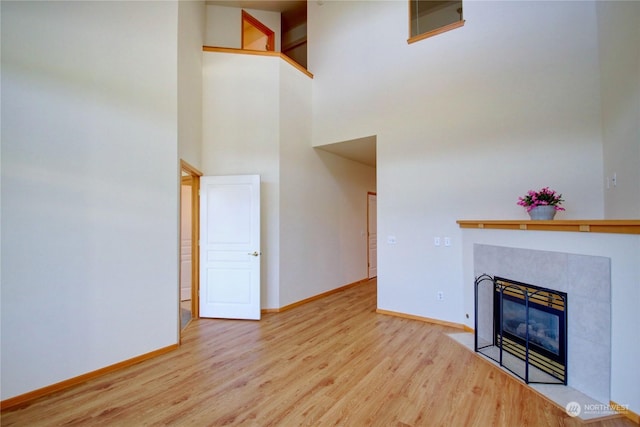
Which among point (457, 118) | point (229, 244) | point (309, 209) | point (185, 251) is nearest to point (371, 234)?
point (309, 209)

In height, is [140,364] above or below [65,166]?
below

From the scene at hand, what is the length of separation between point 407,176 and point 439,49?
1.70 m

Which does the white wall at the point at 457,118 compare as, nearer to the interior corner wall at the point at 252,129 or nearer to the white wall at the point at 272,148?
the white wall at the point at 272,148

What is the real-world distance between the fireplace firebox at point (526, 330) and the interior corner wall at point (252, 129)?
8.97ft

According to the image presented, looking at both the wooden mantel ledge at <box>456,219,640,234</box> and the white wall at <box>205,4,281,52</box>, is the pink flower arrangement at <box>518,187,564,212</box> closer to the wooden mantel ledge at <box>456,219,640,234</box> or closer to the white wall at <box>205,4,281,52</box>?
the wooden mantel ledge at <box>456,219,640,234</box>

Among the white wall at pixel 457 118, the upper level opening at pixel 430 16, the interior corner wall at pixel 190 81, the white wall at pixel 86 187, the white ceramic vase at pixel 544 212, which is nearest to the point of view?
the white wall at pixel 86 187

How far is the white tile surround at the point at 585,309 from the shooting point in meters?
2.01

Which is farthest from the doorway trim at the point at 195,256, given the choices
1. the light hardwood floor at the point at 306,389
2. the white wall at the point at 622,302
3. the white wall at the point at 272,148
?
the white wall at the point at 622,302

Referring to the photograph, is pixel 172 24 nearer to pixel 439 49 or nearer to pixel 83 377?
pixel 439 49

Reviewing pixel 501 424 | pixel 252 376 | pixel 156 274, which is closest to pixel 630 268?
pixel 501 424

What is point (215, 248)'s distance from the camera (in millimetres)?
3900

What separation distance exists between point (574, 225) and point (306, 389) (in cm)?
244

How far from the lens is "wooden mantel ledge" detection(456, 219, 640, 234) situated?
1.85 m

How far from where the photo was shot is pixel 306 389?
223 centimetres
